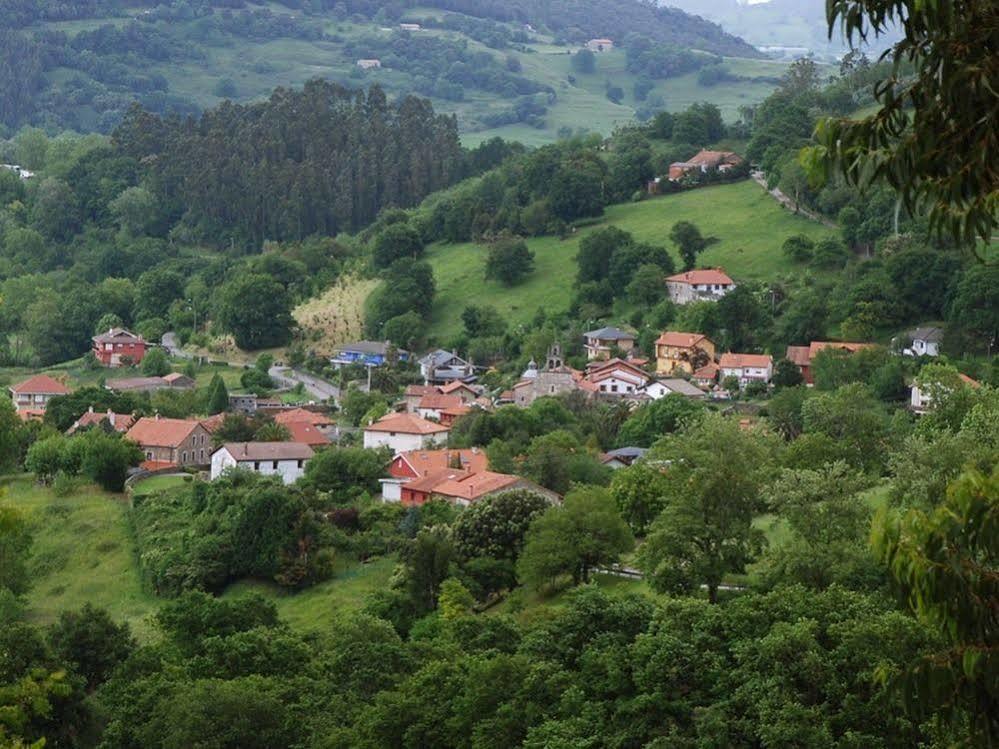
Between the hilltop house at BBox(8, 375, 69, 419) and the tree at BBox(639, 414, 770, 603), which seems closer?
the tree at BBox(639, 414, 770, 603)

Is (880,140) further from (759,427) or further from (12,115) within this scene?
(12,115)

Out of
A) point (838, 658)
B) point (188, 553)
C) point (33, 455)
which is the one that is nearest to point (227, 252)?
point (33, 455)

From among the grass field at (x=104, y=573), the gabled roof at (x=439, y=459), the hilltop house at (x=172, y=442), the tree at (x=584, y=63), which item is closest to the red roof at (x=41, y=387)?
the hilltop house at (x=172, y=442)

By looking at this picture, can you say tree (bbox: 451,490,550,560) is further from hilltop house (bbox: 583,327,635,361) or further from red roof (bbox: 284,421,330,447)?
hilltop house (bbox: 583,327,635,361)

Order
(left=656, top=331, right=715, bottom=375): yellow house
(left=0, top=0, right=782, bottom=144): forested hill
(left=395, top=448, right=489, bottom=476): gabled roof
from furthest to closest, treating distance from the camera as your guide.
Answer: (left=0, top=0, right=782, bottom=144): forested hill < (left=656, top=331, right=715, bottom=375): yellow house < (left=395, top=448, right=489, bottom=476): gabled roof

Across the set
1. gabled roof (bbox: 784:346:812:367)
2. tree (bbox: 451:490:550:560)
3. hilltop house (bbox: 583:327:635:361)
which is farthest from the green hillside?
tree (bbox: 451:490:550:560)

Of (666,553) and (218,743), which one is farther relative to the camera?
(666,553)

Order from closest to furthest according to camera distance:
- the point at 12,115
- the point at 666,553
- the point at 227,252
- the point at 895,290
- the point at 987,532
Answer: the point at 987,532 → the point at 666,553 → the point at 895,290 → the point at 227,252 → the point at 12,115
